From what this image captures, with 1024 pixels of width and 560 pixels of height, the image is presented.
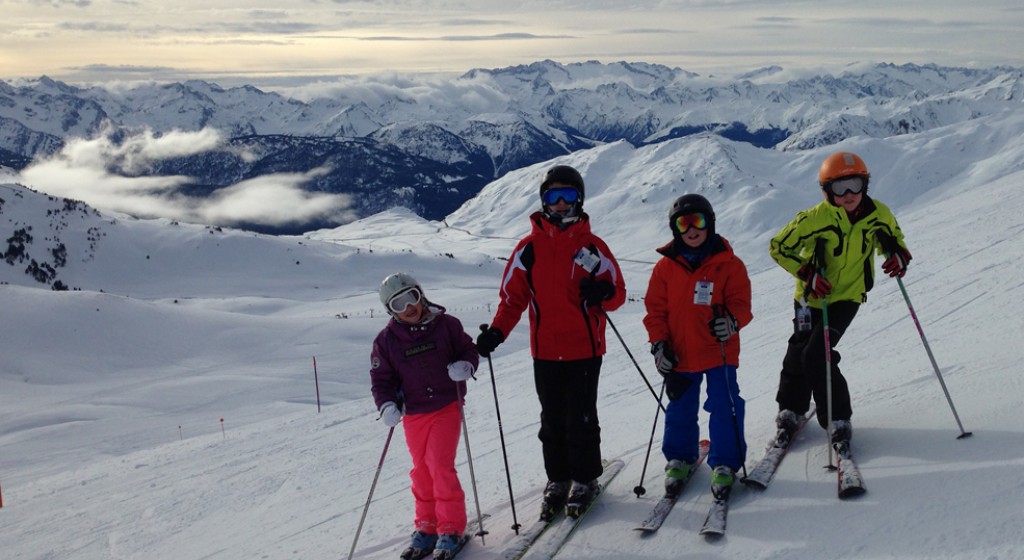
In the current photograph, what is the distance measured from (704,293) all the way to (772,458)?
4.73ft

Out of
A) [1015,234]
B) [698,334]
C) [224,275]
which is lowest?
[224,275]

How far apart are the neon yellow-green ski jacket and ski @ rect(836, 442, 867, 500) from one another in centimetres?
121

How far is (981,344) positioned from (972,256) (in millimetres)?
9018

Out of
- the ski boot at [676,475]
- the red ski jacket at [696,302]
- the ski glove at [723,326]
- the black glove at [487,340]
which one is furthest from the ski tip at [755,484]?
the black glove at [487,340]

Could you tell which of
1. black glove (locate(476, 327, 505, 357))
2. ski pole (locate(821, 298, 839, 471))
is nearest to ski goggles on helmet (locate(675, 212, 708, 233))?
ski pole (locate(821, 298, 839, 471))

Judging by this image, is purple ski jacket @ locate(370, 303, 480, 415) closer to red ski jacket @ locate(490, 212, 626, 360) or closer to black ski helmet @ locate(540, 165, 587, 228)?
red ski jacket @ locate(490, 212, 626, 360)

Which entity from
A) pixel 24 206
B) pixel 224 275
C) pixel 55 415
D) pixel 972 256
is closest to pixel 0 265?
pixel 24 206

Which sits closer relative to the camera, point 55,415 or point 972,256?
point 972,256

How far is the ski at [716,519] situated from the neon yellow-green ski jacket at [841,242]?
1.75 metres

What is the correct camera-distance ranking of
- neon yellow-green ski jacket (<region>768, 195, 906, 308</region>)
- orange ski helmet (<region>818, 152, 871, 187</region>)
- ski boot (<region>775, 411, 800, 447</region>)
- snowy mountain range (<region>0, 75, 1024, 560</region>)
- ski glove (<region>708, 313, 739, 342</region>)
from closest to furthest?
1. snowy mountain range (<region>0, 75, 1024, 560</region>)
2. ski glove (<region>708, 313, 739, 342</region>)
3. orange ski helmet (<region>818, 152, 871, 187</region>)
4. neon yellow-green ski jacket (<region>768, 195, 906, 308</region>)
5. ski boot (<region>775, 411, 800, 447</region>)

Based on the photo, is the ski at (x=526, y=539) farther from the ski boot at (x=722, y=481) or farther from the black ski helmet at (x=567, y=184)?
the black ski helmet at (x=567, y=184)

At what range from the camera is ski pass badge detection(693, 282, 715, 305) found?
17.0ft

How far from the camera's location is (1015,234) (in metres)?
15.9

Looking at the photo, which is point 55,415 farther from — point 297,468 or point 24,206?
point 24,206
